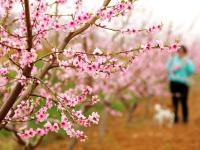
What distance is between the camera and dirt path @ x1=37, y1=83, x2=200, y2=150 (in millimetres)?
10555

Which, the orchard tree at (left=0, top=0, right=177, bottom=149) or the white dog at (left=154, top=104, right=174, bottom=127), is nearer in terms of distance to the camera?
the orchard tree at (left=0, top=0, right=177, bottom=149)

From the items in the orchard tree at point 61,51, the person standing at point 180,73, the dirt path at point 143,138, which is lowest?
the dirt path at point 143,138

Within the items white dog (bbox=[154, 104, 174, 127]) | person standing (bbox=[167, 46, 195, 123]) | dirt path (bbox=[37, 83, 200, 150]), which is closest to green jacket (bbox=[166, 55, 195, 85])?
person standing (bbox=[167, 46, 195, 123])

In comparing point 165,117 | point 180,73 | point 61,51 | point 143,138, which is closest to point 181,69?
point 180,73

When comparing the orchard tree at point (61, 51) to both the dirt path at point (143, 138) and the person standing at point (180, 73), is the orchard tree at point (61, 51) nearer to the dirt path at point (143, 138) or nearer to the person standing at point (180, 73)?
the dirt path at point (143, 138)

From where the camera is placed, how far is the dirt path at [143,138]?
10555mm

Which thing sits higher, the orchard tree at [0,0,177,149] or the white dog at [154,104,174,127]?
the orchard tree at [0,0,177,149]

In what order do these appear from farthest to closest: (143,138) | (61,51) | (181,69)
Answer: (181,69)
(143,138)
(61,51)

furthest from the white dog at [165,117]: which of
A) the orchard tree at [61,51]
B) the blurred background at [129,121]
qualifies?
the orchard tree at [61,51]

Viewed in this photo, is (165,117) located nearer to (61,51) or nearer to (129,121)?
(129,121)

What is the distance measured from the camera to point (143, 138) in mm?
11578

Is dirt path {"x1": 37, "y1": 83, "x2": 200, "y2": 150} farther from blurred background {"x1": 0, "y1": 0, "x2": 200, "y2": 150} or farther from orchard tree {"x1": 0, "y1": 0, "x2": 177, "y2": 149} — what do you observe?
orchard tree {"x1": 0, "y1": 0, "x2": 177, "y2": 149}

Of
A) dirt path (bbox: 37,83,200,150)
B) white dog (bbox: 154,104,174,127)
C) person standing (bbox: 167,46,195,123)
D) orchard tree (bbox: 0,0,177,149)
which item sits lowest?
dirt path (bbox: 37,83,200,150)

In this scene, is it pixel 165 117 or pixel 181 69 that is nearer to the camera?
pixel 181 69
